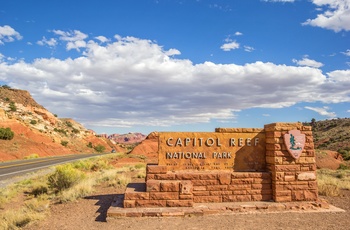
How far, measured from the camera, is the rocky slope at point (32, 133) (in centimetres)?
4416

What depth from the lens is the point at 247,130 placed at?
10.7 meters

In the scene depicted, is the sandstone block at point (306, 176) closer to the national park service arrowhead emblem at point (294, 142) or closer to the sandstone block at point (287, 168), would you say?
the sandstone block at point (287, 168)

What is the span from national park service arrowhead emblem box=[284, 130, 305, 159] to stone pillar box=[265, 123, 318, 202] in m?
0.11

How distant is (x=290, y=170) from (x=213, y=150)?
8.43ft

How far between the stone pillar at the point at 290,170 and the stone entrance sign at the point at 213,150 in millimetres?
649

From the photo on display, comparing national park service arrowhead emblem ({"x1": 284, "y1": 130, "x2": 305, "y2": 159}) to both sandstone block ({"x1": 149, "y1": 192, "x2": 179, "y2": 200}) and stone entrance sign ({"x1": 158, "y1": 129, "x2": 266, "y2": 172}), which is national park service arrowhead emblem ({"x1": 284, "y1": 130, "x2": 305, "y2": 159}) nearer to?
stone entrance sign ({"x1": 158, "y1": 129, "x2": 266, "y2": 172})

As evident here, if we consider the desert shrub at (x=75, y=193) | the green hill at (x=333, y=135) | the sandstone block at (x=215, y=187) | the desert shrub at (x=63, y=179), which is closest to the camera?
the sandstone block at (x=215, y=187)

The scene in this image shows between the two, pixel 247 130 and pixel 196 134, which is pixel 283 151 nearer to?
pixel 247 130

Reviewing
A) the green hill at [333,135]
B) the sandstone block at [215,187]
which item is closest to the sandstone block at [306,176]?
the sandstone block at [215,187]

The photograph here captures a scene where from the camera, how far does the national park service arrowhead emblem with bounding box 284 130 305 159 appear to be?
395 inches

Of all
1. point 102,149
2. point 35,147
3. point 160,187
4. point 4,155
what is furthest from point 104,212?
point 102,149

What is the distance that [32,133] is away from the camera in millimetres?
52562

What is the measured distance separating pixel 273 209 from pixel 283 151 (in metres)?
1.89

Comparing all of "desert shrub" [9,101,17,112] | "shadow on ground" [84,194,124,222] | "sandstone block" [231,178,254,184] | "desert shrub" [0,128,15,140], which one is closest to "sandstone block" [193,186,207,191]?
"sandstone block" [231,178,254,184]
